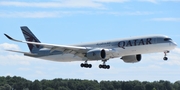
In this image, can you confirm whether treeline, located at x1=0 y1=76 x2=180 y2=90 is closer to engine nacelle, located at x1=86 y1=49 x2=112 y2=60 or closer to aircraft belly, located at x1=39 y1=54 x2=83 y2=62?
aircraft belly, located at x1=39 y1=54 x2=83 y2=62

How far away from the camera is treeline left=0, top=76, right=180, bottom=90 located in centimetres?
17021

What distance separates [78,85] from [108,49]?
79.4 m

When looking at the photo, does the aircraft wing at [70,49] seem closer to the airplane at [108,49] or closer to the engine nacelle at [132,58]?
the airplane at [108,49]

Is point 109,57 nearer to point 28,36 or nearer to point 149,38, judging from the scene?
point 149,38

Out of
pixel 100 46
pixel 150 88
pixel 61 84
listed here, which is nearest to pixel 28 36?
pixel 100 46

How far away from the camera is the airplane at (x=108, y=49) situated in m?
93.4

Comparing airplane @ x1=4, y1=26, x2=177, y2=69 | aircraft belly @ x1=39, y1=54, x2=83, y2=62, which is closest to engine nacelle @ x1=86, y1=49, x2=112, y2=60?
airplane @ x1=4, y1=26, x2=177, y2=69

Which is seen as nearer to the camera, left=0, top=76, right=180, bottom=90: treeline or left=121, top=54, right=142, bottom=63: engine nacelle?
left=121, top=54, right=142, bottom=63: engine nacelle

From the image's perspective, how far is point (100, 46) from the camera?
98.5 m

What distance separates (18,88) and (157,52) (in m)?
89.3

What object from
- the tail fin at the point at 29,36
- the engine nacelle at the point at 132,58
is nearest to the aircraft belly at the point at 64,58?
the tail fin at the point at 29,36

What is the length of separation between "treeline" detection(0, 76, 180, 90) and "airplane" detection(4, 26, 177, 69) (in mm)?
63694

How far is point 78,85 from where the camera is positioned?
174875 mm

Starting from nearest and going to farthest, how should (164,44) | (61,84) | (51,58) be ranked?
(164,44) < (51,58) < (61,84)
